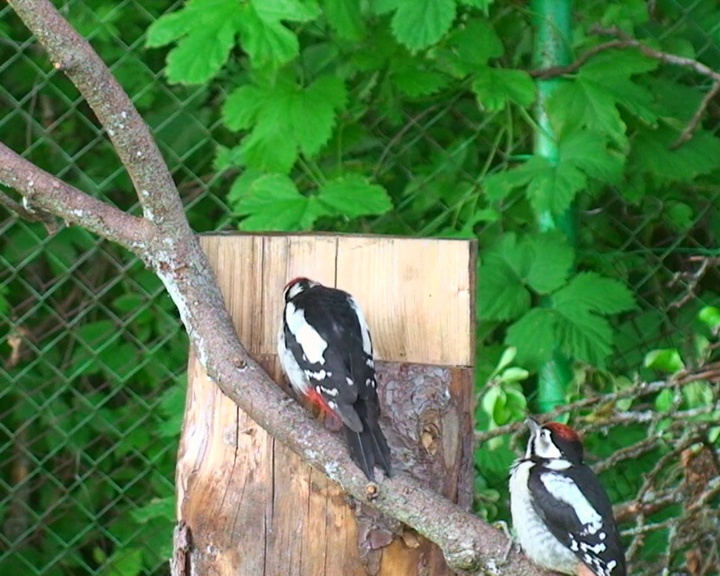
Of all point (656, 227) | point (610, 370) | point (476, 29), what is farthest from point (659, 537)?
point (476, 29)

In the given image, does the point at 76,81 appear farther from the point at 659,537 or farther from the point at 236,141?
the point at 659,537

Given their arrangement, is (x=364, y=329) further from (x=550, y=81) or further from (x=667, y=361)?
(x=550, y=81)

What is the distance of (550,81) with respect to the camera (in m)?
3.37

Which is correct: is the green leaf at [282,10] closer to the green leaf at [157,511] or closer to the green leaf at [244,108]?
the green leaf at [244,108]

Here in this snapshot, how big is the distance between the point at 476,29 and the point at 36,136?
1425 millimetres

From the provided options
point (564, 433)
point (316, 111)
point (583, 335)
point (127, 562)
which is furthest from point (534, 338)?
point (127, 562)

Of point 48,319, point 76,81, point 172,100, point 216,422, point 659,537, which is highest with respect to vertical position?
point 172,100

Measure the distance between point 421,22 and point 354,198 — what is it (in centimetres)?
47

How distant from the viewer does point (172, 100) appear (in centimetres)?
383

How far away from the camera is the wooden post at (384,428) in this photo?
2.34 meters

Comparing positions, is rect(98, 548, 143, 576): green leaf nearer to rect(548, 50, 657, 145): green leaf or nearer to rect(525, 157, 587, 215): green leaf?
rect(525, 157, 587, 215): green leaf

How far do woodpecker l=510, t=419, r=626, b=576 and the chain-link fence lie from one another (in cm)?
84

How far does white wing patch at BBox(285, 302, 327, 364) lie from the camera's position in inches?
92.7

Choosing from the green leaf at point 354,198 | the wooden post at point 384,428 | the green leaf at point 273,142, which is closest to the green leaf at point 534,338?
the green leaf at point 354,198
